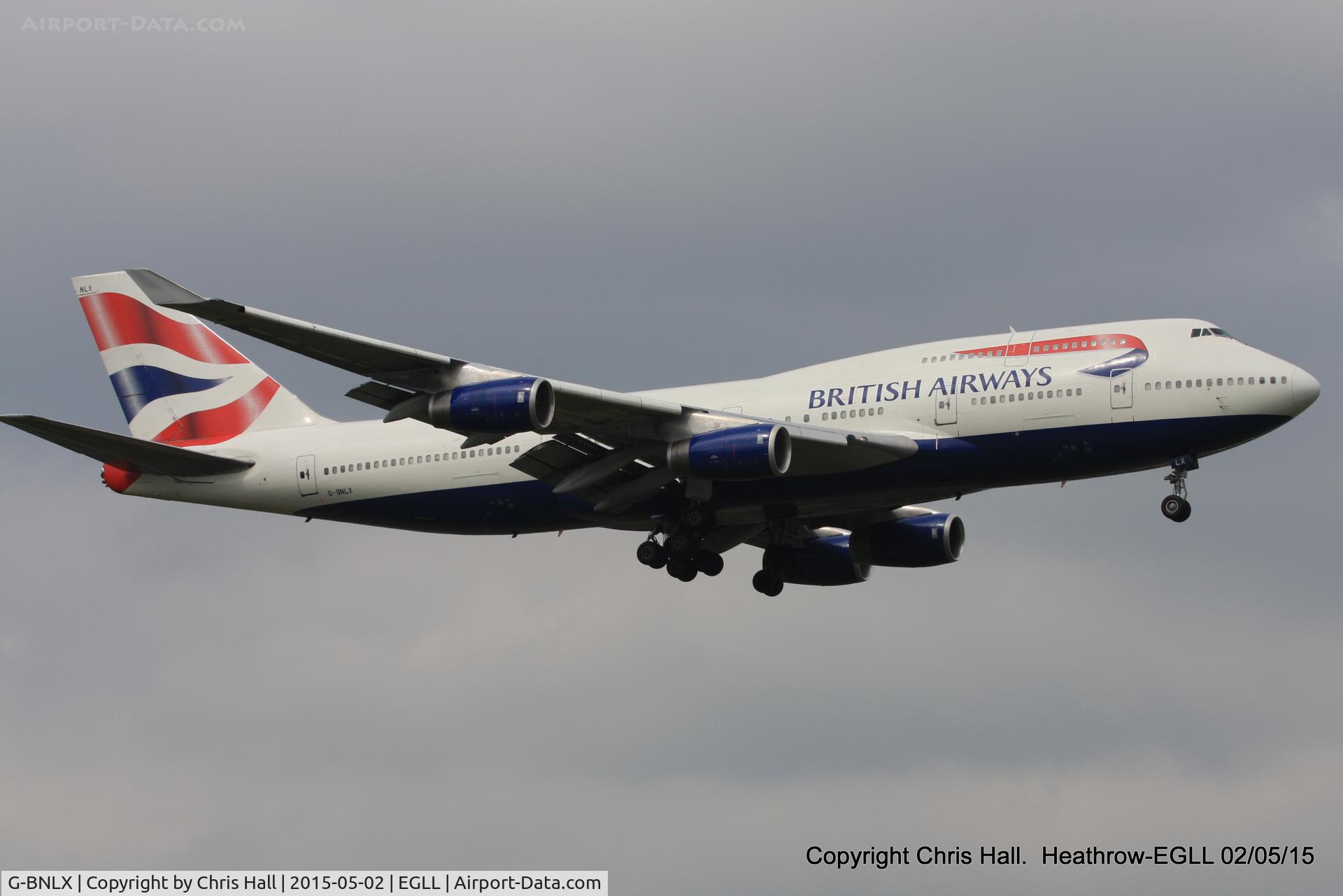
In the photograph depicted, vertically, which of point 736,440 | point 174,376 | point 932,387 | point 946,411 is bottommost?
point 736,440

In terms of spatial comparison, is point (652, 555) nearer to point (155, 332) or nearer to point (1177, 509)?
point (1177, 509)

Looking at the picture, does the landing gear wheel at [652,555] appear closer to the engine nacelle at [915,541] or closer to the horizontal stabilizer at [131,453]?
the engine nacelle at [915,541]

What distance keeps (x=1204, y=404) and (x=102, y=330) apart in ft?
104

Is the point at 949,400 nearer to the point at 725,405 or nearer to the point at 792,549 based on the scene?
the point at 725,405

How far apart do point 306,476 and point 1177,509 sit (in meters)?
22.8

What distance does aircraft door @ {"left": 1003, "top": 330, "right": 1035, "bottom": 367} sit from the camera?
4203cm

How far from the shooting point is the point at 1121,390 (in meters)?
41.1

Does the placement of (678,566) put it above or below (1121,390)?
below

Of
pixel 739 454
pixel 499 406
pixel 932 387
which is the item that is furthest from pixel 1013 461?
pixel 499 406

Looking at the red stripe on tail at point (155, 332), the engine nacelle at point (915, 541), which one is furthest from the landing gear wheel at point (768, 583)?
the red stripe on tail at point (155, 332)

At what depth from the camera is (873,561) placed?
50.5 meters

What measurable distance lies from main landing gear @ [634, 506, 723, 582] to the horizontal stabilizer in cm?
1183

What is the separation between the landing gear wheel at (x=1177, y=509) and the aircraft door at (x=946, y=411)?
5.34 m

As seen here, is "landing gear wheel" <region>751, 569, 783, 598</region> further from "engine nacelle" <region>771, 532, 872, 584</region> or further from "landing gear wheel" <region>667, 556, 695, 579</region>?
"landing gear wheel" <region>667, 556, 695, 579</region>
